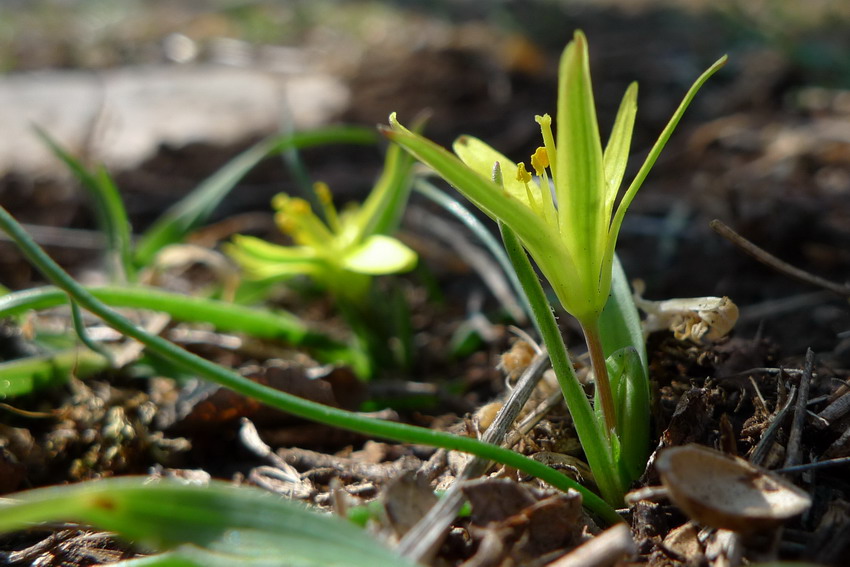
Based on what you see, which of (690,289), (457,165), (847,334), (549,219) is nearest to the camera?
(457,165)

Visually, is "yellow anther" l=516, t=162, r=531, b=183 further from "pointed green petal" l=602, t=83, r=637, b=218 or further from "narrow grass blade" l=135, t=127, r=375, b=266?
"narrow grass blade" l=135, t=127, r=375, b=266

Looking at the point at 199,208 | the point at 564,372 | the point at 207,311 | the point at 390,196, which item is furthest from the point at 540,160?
the point at 199,208

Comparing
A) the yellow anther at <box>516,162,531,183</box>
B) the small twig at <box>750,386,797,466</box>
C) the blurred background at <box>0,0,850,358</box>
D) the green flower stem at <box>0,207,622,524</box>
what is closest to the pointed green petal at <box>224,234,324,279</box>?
the blurred background at <box>0,0,850,358</box>

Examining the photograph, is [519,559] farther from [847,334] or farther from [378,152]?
[378,152]

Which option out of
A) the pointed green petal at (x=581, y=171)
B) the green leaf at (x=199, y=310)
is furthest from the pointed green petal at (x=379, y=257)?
the pointed green petal at (x=581, y=171)

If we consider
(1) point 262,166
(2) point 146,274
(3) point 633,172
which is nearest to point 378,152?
(1) point 262,166

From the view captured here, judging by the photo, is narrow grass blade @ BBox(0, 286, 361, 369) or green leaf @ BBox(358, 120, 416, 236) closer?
narrow grass blade @ BBox(0, 286, 361, 369)

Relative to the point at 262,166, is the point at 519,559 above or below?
above
